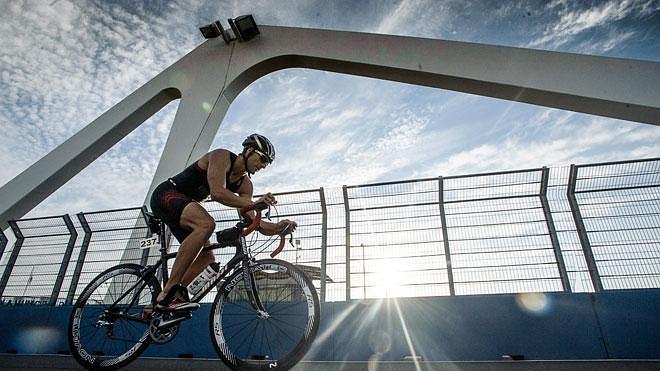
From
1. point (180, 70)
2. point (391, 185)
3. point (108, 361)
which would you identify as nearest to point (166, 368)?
point (108, 361)

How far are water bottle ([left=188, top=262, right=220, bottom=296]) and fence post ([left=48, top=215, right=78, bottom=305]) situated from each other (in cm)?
462

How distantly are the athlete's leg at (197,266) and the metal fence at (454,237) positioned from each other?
0.96 metres

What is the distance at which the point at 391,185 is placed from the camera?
5.64 m

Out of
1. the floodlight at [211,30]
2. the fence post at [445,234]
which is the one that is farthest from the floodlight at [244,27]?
the fence post at [445,234]

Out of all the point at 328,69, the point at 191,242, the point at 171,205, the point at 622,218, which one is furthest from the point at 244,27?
the point at 622,218

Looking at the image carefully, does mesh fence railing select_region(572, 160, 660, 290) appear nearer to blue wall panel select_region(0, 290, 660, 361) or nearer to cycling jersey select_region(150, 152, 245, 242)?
blue wall panel select_region(0, 290, 660, 361)

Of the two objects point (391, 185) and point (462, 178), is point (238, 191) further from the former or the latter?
point (462, 178)

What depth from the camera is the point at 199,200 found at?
3.21 meters

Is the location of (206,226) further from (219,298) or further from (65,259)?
(65,259)

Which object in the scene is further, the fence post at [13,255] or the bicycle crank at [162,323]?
the fence post at [13,255]

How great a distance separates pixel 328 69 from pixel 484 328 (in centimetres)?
717

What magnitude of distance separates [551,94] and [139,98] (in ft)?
33.5

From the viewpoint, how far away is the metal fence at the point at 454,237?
4492 mm

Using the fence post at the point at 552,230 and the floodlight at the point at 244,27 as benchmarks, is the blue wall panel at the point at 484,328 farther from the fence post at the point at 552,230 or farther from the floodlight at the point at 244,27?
the floodlight at the point at 244,27
